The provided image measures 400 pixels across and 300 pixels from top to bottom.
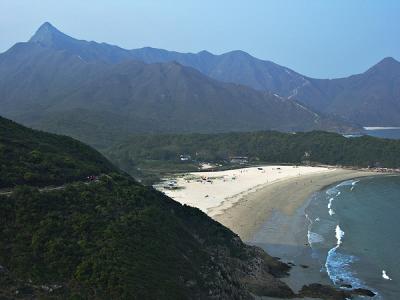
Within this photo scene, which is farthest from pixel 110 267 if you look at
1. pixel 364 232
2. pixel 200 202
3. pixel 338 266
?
pixel 200 202

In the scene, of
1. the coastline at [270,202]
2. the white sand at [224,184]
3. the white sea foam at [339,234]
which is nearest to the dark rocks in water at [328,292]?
the coastline at [270,202]

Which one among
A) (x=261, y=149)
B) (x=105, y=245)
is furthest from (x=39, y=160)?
(x=261, y=149)

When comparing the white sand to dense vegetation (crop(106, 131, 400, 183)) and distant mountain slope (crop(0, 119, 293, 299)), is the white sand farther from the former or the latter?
distant mountain slope (crop(0, 119, 293, 299))

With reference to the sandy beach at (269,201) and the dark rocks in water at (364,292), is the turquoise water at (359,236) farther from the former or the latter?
the sandy beach at (269,201)

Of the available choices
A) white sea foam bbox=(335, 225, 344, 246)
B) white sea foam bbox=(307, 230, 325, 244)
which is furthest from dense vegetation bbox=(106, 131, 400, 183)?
white sea foam bbox=(307, 230, 325, 244)

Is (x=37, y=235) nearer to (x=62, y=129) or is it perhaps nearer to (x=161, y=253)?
(x=161, y=253)

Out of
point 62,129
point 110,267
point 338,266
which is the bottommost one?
point 338,266

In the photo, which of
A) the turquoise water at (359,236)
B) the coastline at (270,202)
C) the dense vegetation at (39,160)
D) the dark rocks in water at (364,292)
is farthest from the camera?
the coastline at (270,202)

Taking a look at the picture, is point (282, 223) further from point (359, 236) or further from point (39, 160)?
point (39, 160)
